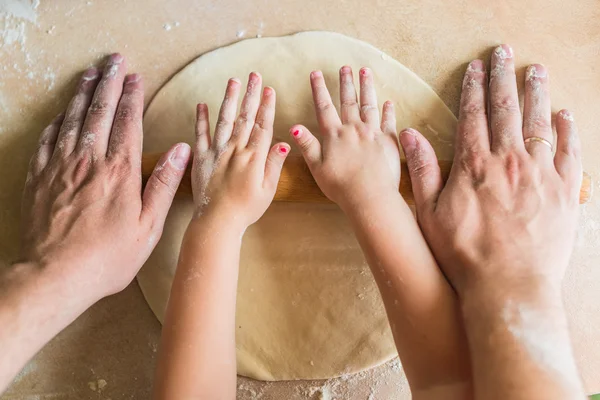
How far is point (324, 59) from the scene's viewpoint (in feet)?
3.82

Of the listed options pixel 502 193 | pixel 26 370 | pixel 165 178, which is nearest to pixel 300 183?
pixel 165 178

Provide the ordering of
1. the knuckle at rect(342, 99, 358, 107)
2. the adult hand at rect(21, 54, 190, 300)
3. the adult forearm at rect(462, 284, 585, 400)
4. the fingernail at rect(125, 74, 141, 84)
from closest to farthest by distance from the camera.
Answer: the adult forearm at rect(462, 284, 585, 400)
the adult hand at rect(21, 54, 190, 300)
the knuckle at rect(342, 99, 358, 107)
the fingernail at rect(125, 74, 141, 84)

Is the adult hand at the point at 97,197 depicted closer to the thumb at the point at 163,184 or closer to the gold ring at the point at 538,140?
the thumb at the point at 163,184

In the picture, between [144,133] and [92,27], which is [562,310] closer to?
[144,133]

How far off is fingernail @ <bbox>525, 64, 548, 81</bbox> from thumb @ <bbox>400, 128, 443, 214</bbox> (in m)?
0.36

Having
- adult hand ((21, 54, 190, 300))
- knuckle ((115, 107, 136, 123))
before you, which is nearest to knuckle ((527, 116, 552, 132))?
adult hand ((21, 54, 190, 300))

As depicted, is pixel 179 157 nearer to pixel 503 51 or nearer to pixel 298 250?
pixel 298 250

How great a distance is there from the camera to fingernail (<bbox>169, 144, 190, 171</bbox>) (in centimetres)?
103

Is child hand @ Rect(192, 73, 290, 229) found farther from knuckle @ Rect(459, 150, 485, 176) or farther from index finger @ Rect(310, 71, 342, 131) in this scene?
knuckle @ Rect(459, 150, 485, 176)

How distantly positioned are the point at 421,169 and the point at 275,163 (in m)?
0.30

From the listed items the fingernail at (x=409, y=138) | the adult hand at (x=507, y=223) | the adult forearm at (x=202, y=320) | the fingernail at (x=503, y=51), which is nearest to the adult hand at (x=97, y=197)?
the adult forearm at (x=202, y=320)

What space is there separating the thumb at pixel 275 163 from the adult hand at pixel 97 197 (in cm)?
18

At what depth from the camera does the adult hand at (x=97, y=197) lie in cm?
97

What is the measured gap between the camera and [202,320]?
2.93 feet
